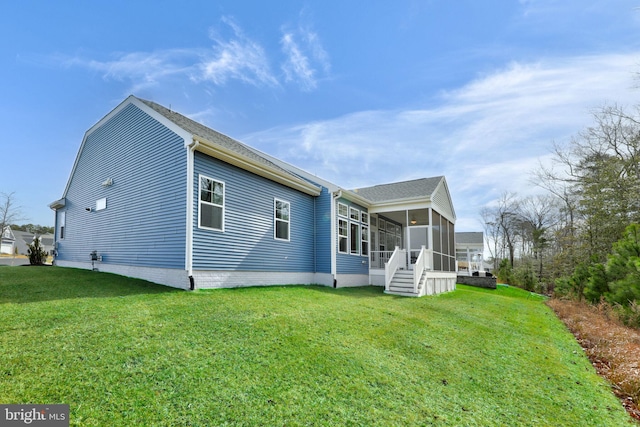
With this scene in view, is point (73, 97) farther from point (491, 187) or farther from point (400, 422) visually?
point (491, 187)

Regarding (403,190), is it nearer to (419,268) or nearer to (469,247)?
(419,268)

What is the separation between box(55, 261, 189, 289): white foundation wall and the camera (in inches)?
300

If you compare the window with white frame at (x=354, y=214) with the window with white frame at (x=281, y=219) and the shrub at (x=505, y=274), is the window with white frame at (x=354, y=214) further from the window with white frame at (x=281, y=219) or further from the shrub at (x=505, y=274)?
the shrub at (x=505, y=274)

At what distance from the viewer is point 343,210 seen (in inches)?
498

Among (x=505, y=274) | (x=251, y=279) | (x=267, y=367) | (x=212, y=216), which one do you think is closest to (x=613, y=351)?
(x=267, y=367)

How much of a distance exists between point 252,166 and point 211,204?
1.80 meters

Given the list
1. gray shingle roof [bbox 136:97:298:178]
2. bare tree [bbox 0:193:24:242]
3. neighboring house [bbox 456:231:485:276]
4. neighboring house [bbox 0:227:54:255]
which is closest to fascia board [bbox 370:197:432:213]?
gray shingle roof [bbox 136:97:298:178]

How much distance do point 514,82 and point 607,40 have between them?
3820mm

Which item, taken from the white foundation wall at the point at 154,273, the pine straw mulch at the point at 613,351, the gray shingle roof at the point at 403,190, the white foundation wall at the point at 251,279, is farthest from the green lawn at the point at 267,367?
the gray shingle roof at the point at 403,190

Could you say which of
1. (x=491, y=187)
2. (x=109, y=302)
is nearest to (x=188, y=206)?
(x=109, y=302)

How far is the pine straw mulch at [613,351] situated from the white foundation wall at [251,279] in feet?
24.4

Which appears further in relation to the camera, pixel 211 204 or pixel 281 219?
pixel 281 219

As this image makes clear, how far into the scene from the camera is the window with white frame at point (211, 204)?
8.05 meters

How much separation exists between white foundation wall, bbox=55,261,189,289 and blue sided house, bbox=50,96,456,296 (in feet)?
0.10
